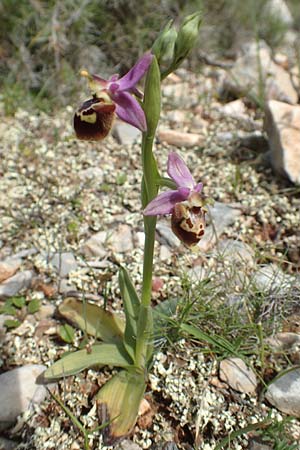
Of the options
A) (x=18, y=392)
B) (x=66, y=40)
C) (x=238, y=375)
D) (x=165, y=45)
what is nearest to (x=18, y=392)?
(x=18, y=392)

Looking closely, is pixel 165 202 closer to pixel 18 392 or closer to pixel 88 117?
pixel 88 117

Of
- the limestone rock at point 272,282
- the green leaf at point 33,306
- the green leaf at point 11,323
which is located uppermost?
the limestone rock at point 272,282

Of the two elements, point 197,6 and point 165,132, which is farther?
point 197,6

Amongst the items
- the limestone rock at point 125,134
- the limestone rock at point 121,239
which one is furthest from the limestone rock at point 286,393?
the limestone rock at point 125,134

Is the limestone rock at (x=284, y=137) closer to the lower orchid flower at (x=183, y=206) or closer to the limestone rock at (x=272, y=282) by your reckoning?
the limestone rock at (x=272, y=282)

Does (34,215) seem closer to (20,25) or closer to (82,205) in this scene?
(82,205)

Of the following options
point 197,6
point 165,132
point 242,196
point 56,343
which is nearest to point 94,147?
point 165,132

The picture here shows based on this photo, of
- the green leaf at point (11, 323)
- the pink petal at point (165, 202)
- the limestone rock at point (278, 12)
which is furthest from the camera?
the limestone rock at point (278, 12)
